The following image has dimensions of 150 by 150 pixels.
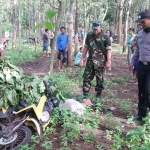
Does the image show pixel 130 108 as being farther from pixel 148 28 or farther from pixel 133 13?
pixel 133 13

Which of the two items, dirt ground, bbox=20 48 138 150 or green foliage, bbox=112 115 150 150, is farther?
dirt ground, bbox=20 48 138 150

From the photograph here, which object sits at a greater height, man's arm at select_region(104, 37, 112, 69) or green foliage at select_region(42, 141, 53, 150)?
man's arm at select_region(104, 37, 112, 69)

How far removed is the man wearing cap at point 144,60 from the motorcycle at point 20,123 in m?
1.67

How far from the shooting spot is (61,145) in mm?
3832

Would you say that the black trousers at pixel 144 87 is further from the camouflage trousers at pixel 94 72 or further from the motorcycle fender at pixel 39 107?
the motorcycle fender at pixel 39 107

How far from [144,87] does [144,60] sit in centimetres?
50

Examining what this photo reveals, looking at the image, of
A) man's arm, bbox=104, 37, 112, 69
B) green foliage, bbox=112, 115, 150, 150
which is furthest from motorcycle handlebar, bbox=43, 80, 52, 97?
man's arm, bbox=104, 37, 112, 69

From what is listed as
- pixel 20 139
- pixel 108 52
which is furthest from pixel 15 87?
pixel 108 52

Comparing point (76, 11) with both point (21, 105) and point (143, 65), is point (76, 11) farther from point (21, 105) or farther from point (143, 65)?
point (21, 105)

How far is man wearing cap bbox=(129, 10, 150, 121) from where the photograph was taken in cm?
440

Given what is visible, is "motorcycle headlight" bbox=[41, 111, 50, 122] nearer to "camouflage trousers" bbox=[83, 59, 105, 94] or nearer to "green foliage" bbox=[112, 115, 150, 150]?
"green foliage" bbox=[112, 115, 150, 150]

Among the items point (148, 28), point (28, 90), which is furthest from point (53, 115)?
point (148, 28)

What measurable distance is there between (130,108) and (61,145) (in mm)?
2320

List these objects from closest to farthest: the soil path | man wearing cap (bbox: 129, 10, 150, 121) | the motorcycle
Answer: the motorcycle
man wearing cap (bbox: 129, 10, 150, 121)
the soil path
